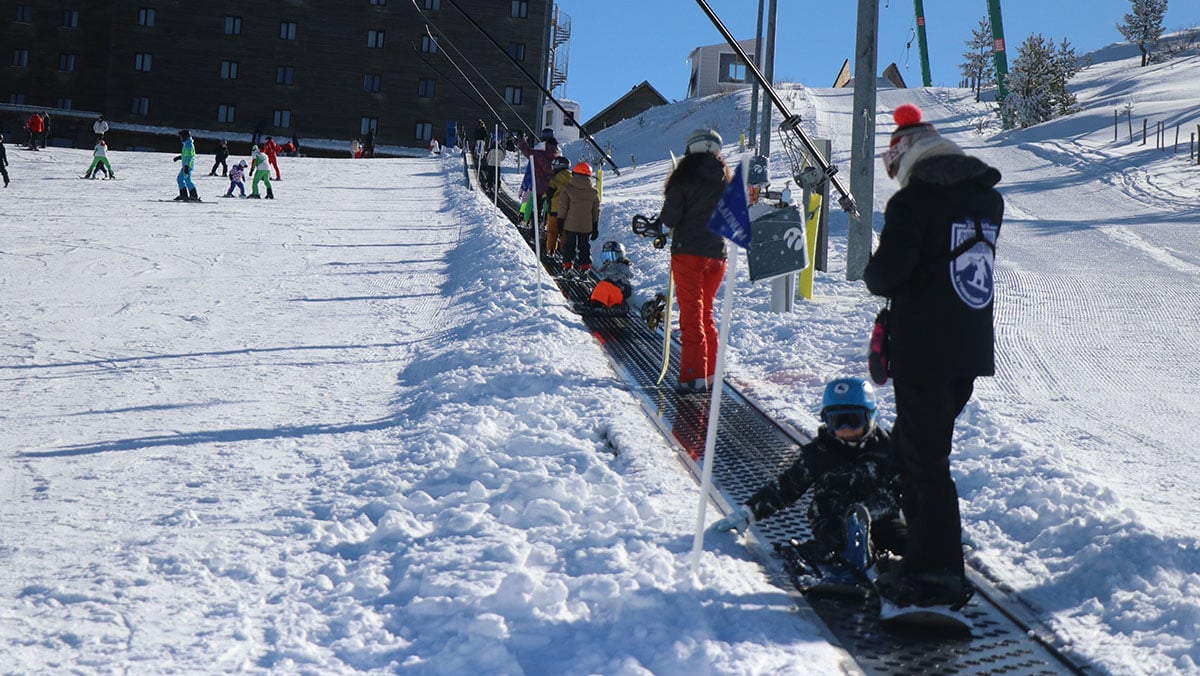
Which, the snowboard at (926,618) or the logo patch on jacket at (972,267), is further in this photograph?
the snowboard at (926,618)

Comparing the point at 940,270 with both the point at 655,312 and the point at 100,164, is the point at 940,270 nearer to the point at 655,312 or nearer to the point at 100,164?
the point at 655,312

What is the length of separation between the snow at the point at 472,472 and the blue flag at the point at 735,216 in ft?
4.47

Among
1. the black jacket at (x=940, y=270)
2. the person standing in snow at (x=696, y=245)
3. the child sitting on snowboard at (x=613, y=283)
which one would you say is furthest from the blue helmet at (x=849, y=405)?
the child sitting on snowboard at (x=613, y=283)

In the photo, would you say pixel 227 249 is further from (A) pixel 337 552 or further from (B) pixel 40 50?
(B) pixel 40 50

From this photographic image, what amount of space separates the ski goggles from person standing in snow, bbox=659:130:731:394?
3406mm

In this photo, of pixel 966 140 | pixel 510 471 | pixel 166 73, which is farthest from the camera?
pixel 166 73

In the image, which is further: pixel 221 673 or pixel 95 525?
pixel 95 525

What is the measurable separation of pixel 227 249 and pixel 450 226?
4.96 meters

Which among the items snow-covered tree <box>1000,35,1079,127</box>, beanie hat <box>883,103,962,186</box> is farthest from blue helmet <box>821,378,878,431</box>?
snow-covered tree <box>1000,35,1079,127</box>

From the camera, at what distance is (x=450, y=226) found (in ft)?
71.5

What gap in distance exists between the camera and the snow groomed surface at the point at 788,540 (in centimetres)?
395

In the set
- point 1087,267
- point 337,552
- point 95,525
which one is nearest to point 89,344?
point 95,525

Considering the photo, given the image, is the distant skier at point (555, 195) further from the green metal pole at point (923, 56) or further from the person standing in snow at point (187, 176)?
the green metal pole at point (923, 56)

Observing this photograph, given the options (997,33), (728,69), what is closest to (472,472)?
(997,33)
